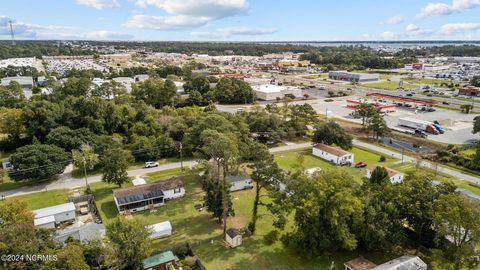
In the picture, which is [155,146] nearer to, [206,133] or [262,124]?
[206,133]

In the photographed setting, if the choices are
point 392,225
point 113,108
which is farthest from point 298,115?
point 392,225

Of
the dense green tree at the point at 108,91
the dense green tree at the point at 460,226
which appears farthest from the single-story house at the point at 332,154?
the dense green tree at the point at 108,91

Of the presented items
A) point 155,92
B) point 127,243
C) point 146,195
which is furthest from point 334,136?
point 155,92

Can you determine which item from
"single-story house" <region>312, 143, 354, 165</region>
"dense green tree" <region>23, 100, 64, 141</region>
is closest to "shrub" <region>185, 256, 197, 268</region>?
"single-story house" <region>312, 143, 354, 165</region>

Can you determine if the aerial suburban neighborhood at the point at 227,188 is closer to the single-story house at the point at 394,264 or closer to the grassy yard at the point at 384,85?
the single-story house at the point at 394,264

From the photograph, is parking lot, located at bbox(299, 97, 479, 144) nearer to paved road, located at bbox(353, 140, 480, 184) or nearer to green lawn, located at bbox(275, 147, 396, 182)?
paved road, located at bbox(353, 140, 480, 184)

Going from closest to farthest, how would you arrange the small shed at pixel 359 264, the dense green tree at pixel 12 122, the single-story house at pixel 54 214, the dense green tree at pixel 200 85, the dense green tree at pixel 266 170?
1. the small shed at pixel 359 264
2. the dense green tree at pixel 266 170
3. the single-story house at pixel 54 214
4. the dense green tree at pixel 12 122
5. the dense green tree at pixel 200 85

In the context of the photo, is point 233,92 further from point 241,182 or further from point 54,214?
point 54,214
